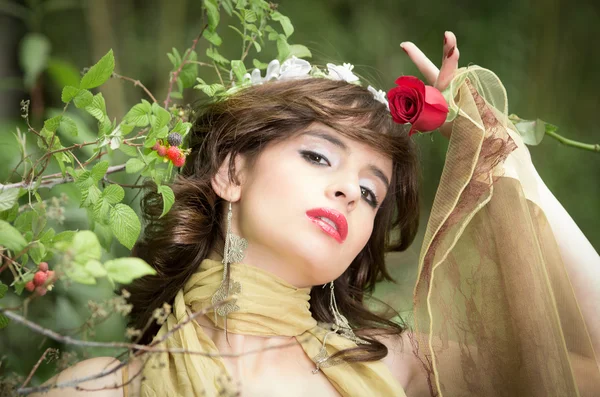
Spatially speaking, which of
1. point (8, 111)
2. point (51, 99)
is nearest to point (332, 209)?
point (8, 111)

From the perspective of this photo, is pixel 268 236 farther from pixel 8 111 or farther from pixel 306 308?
pixel 8 111

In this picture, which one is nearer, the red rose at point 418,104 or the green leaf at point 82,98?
the green leaf at point 82,98

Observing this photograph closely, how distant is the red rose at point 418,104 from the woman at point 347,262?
0.17 ft

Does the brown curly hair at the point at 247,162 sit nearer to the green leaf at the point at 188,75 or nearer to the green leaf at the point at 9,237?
the green leaf at the point at 188,75

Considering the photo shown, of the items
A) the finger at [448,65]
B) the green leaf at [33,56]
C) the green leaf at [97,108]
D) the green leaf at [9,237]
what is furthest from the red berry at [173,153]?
the green leaf at [33,56]

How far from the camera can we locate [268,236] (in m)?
1.40

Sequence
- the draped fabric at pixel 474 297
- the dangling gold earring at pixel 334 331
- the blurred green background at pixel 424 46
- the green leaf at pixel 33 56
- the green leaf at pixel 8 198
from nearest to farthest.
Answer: the green leaf at pixel 8 198, the draped fabric at pixel 474 297, the dangling gold earring at pixel 334 331, the green leaf at pixel 33 56, the blurred green background at pixel 424 46

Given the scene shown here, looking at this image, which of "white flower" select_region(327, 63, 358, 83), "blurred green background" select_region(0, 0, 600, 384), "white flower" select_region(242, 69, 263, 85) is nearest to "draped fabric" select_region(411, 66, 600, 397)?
"white flower" select_region(327, 63, 358, 83)

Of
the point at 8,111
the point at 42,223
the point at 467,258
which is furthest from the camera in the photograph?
the point at 8,111

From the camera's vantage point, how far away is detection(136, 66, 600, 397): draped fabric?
52.6 inches

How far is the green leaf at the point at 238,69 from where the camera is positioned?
5.24 feet

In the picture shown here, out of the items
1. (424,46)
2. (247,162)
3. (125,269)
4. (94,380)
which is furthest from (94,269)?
(424,46)

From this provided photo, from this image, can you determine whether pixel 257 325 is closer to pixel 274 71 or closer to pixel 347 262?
pixel 347 262

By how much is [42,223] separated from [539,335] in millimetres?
937
